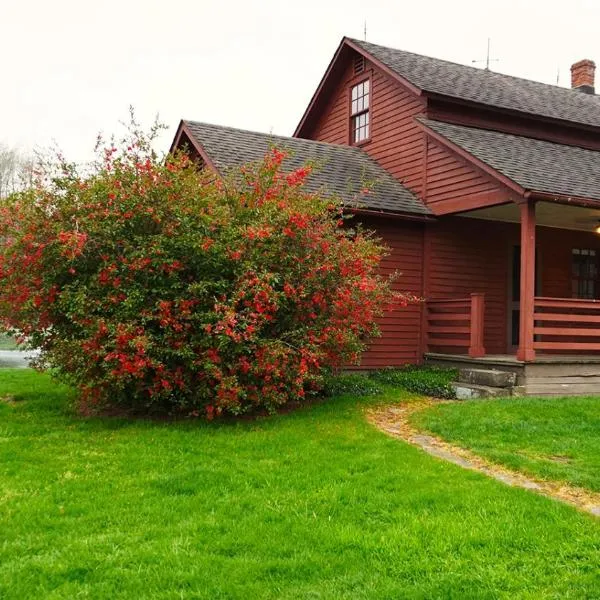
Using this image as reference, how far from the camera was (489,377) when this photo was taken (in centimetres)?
990

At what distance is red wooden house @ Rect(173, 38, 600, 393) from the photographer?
33.8 feet

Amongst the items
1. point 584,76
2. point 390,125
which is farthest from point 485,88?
point 584,76

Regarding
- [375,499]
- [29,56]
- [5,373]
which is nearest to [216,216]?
[375,499]

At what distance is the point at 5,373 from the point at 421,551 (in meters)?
11.2

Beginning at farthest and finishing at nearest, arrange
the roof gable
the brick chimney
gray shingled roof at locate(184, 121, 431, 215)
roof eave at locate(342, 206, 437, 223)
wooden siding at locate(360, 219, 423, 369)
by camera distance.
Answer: the brick chimney, the roof gable, wooden siding at locate(360, 219, 423, 369), gray shingled roof at locate(184, 121, 431, 215), roof eave at locate(342, 206, 437, 223)

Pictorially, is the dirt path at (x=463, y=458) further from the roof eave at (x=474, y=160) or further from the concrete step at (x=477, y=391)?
the roof eave at (x=474, y=160)

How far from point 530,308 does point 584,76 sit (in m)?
12.5

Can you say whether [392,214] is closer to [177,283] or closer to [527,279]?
[527,279]

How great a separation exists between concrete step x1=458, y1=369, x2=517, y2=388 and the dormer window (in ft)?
21.2

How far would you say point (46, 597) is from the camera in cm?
349

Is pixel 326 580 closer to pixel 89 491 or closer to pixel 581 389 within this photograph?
pixel 89 491

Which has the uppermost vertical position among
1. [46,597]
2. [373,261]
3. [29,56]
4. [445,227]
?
[29,56]

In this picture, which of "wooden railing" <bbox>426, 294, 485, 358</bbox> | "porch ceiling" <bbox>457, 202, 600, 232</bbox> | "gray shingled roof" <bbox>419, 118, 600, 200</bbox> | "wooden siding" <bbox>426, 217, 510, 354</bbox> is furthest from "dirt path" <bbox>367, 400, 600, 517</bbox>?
"porch ceiling" <bbox>457, 202, 600, 232</bbox>

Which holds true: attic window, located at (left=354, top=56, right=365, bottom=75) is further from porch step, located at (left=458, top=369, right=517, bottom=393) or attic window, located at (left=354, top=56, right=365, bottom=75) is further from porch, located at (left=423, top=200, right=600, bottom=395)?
porch step, located at (left=458, top=369, right=517, bottom=393)
